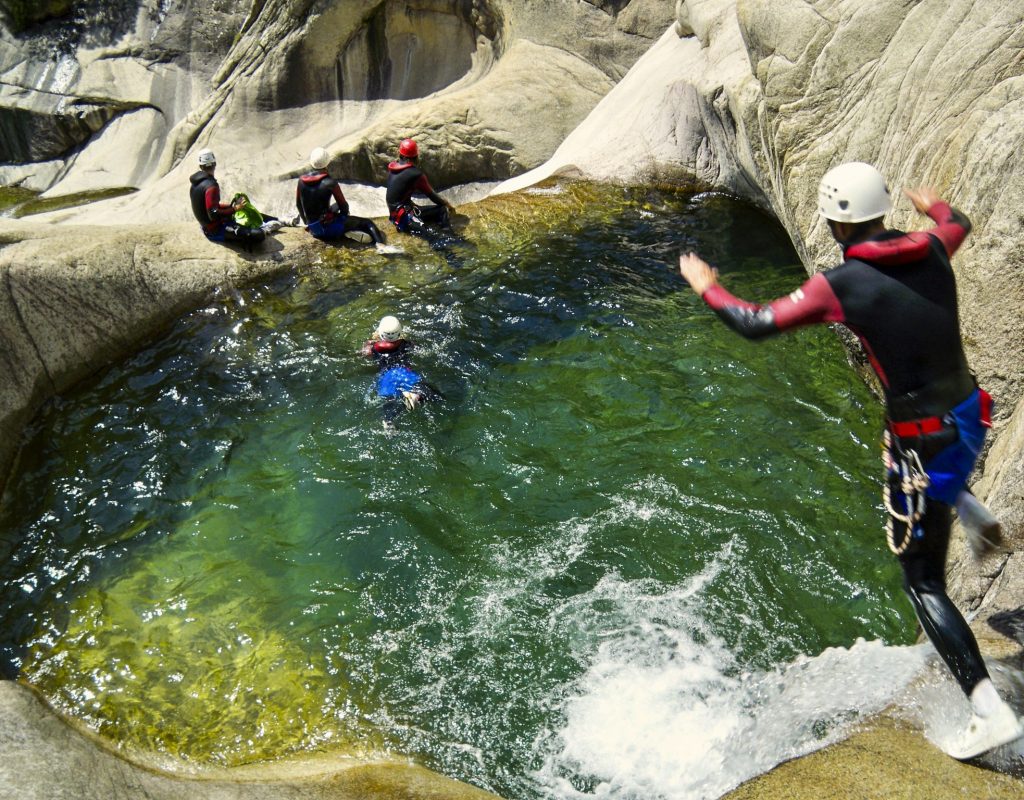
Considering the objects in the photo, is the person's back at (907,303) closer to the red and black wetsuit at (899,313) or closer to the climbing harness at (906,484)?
the red and black wetsuit at (899,313)

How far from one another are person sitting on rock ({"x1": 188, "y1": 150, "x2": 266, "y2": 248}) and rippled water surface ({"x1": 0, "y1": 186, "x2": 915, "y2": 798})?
1.50 meters

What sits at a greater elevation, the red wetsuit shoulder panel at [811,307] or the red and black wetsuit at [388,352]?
the red wetsuit shoulder panel at [811,307]

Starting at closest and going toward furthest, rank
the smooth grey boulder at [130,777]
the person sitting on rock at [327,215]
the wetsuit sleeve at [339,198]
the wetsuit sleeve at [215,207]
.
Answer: the smooth grey boulder at [130,777], the wetsuit sleeve at [215,207], the wetsuit sleeve at [339,198], the person sitting on rock at [327,215]

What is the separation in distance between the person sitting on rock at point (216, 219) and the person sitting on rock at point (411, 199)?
6.50 ft

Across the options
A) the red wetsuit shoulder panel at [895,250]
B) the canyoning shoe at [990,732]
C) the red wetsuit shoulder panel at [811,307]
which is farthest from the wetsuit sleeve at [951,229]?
the canyoning shoe at [990,732]

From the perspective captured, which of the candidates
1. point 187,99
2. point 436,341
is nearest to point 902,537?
point 436,341

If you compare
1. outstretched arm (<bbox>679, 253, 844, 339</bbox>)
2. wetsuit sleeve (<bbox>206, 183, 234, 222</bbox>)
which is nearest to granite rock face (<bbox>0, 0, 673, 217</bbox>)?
wetsuit sleeve (<bbox>206, 183, 234, 222</bbox>)

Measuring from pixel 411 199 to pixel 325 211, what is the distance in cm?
126

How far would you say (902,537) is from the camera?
371cm

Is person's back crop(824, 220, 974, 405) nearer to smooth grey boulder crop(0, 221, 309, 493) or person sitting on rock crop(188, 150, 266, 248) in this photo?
smooth grey boulder crop(0, 221, 309, 493)

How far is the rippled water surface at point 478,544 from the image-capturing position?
15.8 ft

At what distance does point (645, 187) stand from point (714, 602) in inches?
333

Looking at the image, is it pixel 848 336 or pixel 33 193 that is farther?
pixel 33 193

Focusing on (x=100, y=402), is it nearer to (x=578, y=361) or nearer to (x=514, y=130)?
(x=578, y=361)
